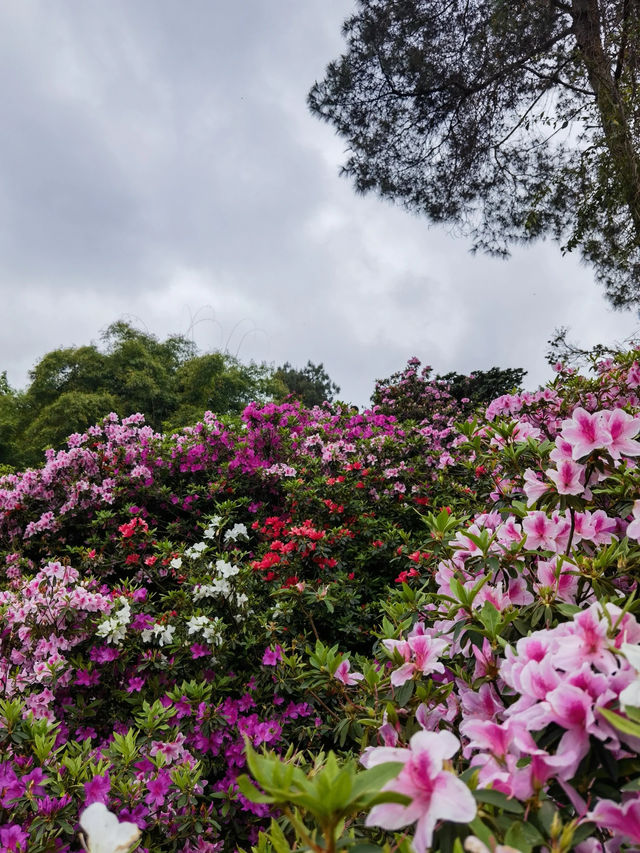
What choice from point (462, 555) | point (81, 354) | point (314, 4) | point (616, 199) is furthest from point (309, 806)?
point (81, 354)

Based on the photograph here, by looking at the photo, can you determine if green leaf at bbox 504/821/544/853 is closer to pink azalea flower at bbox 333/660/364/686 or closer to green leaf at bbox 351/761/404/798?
green leaf at bbox 351/761/404/798

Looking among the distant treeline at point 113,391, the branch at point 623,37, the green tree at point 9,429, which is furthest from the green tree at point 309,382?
the branch at point 623,37

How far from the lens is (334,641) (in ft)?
7.95

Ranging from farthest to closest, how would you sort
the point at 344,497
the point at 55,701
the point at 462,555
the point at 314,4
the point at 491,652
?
the point at 314,4 → the point at 344,497 → the point at 55,701 → the point at 462,555 → the point at 491,652

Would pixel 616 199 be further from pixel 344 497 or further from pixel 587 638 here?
pixel 587 638

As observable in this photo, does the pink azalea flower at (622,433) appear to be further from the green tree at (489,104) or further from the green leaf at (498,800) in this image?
the green tree at (489,104)

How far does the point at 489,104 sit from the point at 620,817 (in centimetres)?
734

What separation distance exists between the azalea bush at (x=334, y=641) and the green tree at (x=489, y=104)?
4.00 m

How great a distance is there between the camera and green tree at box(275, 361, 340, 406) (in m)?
24.3

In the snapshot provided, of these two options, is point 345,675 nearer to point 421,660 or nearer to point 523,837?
point 421,660

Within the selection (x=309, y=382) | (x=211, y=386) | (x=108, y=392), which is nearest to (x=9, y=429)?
(x=108, y=392)

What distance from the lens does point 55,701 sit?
203 cm

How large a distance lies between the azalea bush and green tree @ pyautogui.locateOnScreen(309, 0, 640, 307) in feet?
13.1

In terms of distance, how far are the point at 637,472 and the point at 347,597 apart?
1.61 m
